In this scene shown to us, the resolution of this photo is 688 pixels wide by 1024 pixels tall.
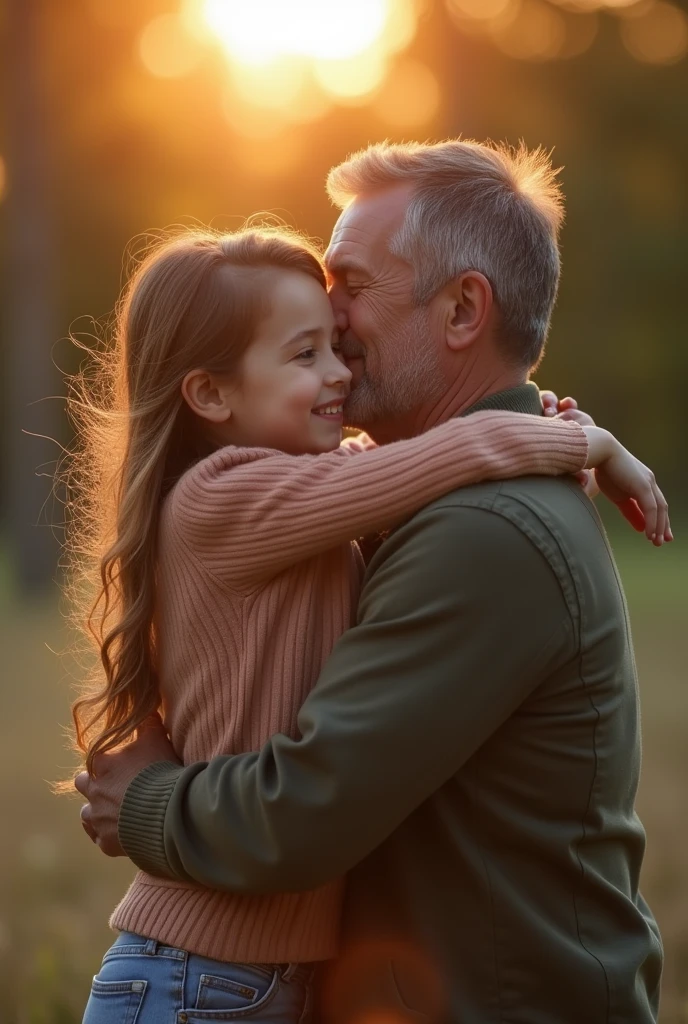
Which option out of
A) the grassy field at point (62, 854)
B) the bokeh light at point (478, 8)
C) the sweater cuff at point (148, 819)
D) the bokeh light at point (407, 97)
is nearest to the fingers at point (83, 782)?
the sweater cuff at point (148, 819)

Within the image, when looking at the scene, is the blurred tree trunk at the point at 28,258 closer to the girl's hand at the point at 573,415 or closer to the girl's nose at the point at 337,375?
the girl's hand at the point at 573,415

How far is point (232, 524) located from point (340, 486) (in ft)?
0.75

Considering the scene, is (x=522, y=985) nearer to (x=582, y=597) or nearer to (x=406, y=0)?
(x=582, y=597)

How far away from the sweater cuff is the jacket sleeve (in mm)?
87

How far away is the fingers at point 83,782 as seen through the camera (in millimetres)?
2770

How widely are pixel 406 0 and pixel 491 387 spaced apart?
21552mm

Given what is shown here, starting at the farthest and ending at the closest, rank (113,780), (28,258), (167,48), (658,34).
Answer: (658,34), (167,48), (28,258), (113,780)

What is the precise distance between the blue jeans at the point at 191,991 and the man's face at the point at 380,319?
48.7 inches

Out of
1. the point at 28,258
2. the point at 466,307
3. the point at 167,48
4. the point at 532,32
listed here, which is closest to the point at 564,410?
the point at 466,307

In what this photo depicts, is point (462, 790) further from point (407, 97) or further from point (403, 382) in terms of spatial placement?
point (407, 97)

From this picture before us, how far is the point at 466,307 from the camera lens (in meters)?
2.93

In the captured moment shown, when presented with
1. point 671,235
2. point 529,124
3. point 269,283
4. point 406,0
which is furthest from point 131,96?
point 269,283

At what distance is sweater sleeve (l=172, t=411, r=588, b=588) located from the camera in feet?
8.08

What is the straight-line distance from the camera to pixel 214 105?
1110 inches
